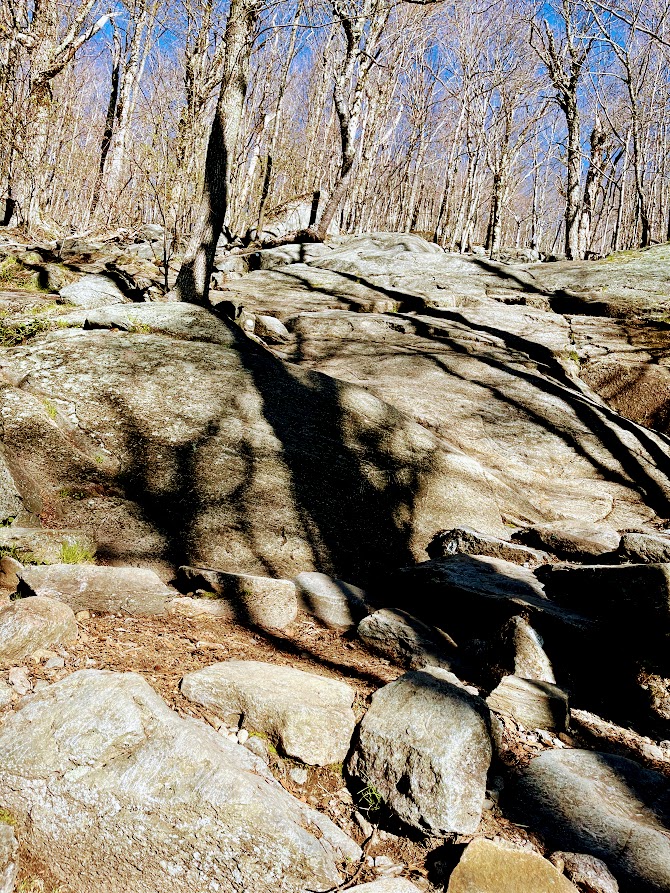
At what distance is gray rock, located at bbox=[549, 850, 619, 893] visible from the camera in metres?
1.96

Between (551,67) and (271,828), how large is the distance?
24.0 meters

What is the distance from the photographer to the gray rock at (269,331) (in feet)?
31.2

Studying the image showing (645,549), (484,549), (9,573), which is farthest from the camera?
(484,549)

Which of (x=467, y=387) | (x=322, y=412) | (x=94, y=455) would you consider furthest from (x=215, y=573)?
(x=467, y=387)

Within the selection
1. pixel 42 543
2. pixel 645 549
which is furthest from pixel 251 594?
pixel 645 549

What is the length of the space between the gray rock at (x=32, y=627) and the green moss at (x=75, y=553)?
755mm

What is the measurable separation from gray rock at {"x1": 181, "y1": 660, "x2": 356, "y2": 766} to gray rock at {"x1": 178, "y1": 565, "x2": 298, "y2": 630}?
2.83ft

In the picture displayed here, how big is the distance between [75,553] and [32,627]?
1.11 metres

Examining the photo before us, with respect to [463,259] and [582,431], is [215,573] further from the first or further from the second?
[463,259]

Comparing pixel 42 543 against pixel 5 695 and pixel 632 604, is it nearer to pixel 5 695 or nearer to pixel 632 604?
pixel 5 695

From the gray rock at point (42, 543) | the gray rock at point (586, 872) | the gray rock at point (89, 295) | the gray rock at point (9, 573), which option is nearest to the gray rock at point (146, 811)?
the gray rock at point (586, 872)

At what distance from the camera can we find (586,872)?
2008 millimetres

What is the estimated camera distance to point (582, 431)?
291 inches

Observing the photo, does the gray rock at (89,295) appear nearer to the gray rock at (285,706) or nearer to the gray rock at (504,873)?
the gray rock at (285,706)
